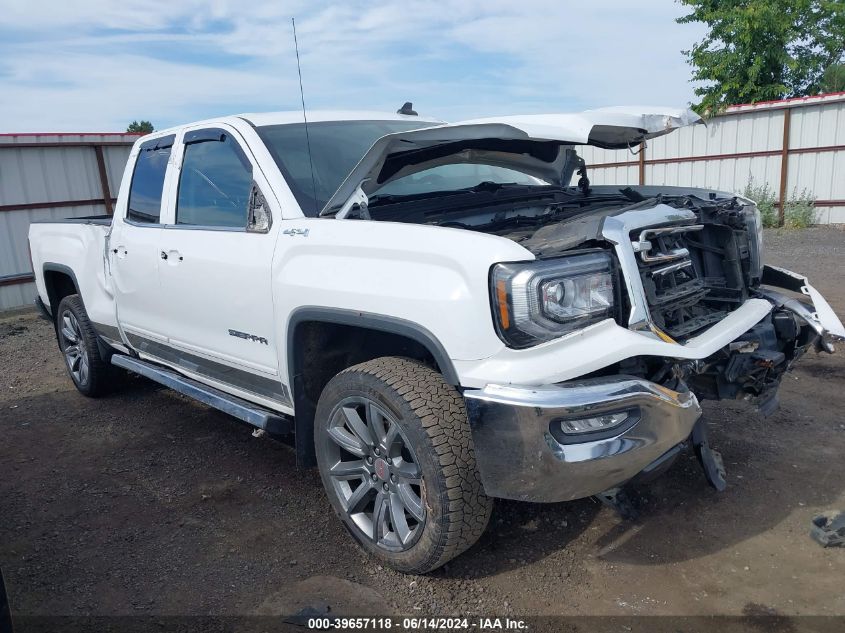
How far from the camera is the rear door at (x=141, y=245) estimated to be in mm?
4305

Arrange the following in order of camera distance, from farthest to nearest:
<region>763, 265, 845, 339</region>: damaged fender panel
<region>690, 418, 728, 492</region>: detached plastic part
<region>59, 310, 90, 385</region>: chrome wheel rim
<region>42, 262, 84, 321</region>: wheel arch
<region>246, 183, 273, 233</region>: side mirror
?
1. <region>42, 262, 84, 321</region>: wheel arch
2. <region>59, 310, 90, 385</region>: chrome wheel rim
3. <region>246, 183, 273, 233</region>: side mirror
4. <region>763, 265, 845, 339</region>: damaged fender panel
5. <region>690, 418, 728, 492</region>: detached plastic part

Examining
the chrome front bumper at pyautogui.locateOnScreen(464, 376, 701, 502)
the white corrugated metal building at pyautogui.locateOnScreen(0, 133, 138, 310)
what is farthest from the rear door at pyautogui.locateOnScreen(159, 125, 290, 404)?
the white corrugated metal building at pyautogui.locateOnScreen(0, 133, 138, 310)

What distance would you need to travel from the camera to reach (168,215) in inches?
167

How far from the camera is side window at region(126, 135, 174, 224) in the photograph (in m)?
4.44

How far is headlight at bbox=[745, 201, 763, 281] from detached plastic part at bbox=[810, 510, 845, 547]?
1.16m

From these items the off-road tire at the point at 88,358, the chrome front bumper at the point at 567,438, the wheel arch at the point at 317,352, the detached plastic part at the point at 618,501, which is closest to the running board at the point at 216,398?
the wheel arch at the point at 317,352

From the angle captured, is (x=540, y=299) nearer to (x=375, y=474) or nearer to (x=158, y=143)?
Result: (x=375, y=474)

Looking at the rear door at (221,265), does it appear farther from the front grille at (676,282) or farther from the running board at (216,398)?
the front grille at (676,282)

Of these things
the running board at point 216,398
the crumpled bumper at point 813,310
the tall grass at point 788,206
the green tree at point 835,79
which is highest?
the green tree at point 835,79

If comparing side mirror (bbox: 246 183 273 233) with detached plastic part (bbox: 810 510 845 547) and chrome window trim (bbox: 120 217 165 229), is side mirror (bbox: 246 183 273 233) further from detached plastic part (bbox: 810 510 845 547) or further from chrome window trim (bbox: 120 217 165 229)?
detached plastic part (bbox: 810 510 845 547)

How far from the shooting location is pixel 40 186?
1105cm

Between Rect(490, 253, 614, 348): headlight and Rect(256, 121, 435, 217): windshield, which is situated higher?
Rect(256, 121, 435, 217): windshield

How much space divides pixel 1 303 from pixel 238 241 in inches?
369

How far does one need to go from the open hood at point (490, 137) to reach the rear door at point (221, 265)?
1.63 feet
